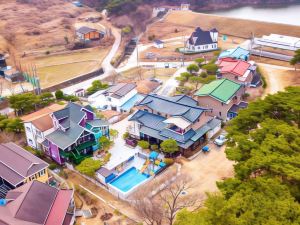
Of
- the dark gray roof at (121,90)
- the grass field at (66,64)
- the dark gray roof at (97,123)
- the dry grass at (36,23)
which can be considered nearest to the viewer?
the dark gray roof at (97,123)

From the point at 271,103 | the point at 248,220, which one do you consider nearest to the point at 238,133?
the point at 271,103

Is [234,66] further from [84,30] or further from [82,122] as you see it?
[84,30]

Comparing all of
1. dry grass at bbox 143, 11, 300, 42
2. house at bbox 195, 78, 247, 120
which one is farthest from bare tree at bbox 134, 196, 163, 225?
dry grass at bbox 143, 11, 300, 42

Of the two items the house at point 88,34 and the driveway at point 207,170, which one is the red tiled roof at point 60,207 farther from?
the house at point 88,34

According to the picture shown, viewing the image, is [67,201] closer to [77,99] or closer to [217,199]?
[217,199]

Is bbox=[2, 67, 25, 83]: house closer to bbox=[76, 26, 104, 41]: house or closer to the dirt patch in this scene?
bbox=[76, 26, 104, 41]: house

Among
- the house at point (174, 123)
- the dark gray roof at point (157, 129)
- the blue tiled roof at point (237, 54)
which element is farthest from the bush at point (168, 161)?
the blue tiled roof at point (237, 54)

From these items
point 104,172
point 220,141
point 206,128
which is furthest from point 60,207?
point 220,141
